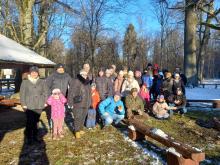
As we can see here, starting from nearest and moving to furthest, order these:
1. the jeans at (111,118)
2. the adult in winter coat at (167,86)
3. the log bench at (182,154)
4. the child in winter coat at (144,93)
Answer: the log bench at (182,154)
the jeans at (111,118)
the adult in winter coat at (167,86)
the child in winter coat at (144,93)

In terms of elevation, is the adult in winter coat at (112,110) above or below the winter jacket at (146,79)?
below

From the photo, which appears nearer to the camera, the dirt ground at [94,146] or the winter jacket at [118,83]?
the dirt ground at [94,146]

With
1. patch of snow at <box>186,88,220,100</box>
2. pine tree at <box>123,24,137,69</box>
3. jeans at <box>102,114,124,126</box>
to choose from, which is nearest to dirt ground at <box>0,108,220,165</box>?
jeans at <box>102,114,124,126</box>

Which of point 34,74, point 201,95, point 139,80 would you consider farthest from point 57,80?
point 201,95

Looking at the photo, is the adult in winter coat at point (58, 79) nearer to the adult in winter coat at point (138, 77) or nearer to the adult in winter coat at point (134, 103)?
the adult in winter coat at point (134, 103)

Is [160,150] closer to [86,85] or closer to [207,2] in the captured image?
[86,85]

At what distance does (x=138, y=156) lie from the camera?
6.50 meters

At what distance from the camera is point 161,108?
10664 mm

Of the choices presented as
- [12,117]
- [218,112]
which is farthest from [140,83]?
[12,117]

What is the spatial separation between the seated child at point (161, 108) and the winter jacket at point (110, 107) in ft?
5.51

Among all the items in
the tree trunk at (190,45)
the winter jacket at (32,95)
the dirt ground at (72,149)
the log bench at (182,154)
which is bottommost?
the dirt ground at (72,149)

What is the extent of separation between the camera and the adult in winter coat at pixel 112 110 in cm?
927

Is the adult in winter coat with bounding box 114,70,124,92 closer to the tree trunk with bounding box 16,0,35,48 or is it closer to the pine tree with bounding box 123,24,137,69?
the tree trunk with bounding box 16,0,35,48

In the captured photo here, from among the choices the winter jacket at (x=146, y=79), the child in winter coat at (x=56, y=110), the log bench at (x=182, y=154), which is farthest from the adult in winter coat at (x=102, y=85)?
the log bench at (x=182, y=154)
